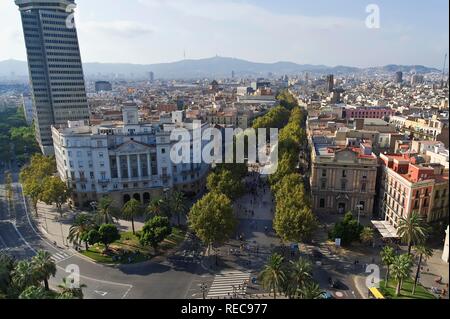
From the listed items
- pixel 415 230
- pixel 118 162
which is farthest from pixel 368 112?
pixel 118 162

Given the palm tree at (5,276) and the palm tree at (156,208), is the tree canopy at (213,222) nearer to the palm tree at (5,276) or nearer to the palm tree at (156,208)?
the palm tree at (156,208)

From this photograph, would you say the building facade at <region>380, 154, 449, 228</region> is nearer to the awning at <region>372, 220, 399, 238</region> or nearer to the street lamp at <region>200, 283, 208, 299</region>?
the awning at <region>372, 220, 399, 238</region>

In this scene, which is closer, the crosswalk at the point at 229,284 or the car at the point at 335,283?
the crosswalk at the point at 229,284

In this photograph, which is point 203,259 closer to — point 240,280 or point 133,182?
point 240,280

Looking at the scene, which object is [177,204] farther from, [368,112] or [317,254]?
[368,112]

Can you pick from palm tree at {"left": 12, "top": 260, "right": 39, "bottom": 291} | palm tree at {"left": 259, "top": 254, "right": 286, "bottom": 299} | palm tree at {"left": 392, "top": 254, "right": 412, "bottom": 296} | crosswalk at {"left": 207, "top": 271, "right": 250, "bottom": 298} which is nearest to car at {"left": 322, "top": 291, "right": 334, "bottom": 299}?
palm tree at {"left": 259, "top": 254, "right": 286, "bottom": 299}

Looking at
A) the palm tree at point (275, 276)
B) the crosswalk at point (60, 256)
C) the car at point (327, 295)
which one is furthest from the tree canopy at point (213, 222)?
the crosswalk at point (60, 256)

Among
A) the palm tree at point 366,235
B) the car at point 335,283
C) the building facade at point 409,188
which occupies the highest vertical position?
the building facade at point 409,188

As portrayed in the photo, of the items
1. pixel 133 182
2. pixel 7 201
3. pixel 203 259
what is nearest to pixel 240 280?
pixel 203 259
